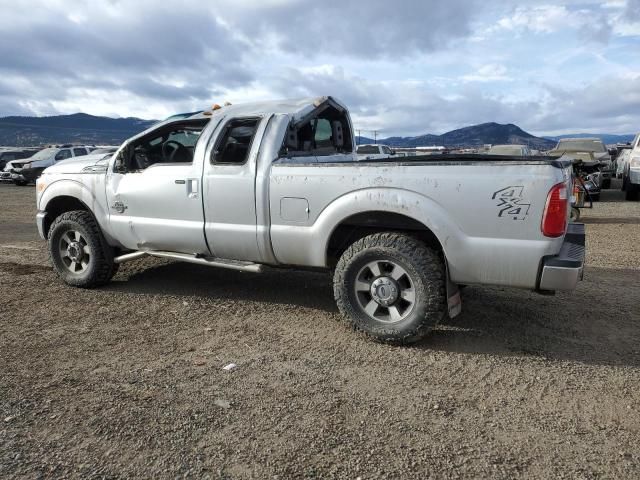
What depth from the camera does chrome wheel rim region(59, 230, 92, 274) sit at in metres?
5.48

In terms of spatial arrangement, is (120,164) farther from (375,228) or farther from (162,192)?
(375,228)

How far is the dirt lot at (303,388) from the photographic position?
8.41 ft

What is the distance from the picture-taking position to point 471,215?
362 centimetres

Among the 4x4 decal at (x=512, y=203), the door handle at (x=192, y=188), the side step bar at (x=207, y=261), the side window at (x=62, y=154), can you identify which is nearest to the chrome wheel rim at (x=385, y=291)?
the 4x4 decal at (x=512, y=203)

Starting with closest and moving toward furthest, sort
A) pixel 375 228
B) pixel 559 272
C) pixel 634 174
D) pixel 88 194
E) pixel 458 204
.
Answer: pixel 559 272 → pixel 458 204 → pixel 375 228 → pixel 88 194 → pixel 634 174

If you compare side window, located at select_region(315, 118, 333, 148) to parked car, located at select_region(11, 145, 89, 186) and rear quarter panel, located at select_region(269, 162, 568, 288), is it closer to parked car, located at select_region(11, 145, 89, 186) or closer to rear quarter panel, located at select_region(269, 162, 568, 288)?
rear quarter panel, located at select_region(269, 162, 568, 288)

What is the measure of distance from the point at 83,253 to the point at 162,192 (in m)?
1.36

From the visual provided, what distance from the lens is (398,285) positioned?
398cm

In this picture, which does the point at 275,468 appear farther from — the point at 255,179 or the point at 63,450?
the point at 255,179

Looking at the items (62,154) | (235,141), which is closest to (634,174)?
(235,141)

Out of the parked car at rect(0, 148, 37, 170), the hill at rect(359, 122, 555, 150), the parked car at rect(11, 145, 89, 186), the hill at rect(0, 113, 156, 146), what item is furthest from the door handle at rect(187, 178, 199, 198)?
the hill at rect(0, 113, 156, 146)

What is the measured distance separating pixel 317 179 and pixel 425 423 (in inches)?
79.9

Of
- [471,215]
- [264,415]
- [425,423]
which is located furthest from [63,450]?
[471,215]

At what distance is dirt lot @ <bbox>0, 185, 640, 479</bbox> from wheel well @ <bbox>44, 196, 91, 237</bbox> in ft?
2.84
